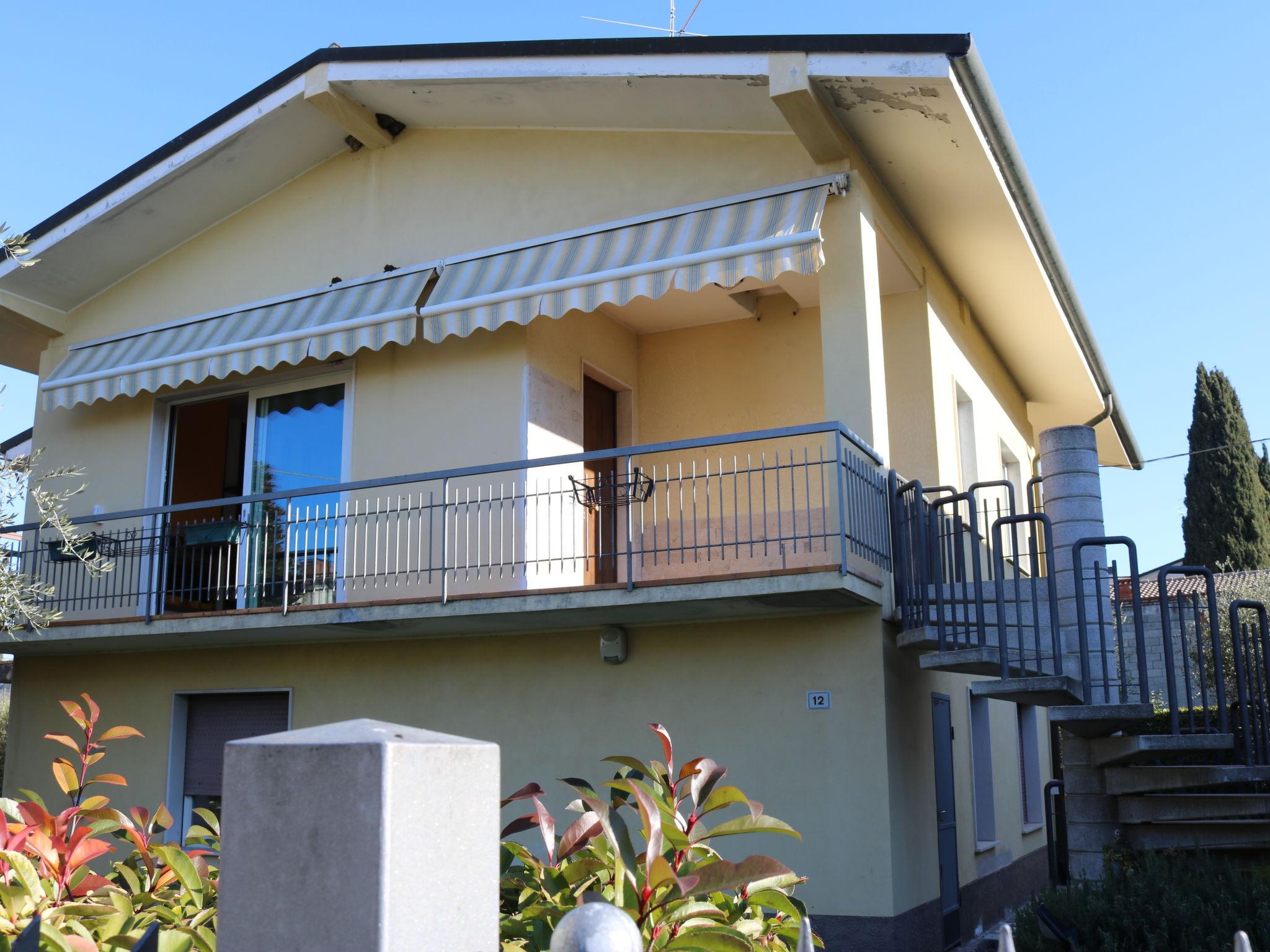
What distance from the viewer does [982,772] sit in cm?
1267

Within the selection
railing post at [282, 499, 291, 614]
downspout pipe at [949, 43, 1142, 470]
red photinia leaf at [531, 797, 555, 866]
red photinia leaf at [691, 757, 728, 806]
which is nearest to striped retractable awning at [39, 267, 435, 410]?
railing post at [282, 499, 291, 614]

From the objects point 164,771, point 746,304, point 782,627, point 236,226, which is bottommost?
point 164,771

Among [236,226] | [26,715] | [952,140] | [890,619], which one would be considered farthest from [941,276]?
[26,715]

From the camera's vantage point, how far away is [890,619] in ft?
30.2

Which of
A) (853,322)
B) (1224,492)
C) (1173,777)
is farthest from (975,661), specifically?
(1224,492)

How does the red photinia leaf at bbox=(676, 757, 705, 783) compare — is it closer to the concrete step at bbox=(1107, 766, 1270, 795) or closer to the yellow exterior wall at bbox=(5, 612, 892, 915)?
the yellow exterior wall at bbox=(5, 612, 892, 915)

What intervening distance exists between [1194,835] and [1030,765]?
23.1ft

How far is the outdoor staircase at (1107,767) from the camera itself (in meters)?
7.96

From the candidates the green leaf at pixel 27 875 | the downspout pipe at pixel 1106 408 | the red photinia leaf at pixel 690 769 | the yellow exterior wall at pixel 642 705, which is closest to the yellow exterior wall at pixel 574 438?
the yellow exterior wall at pixel 642 705

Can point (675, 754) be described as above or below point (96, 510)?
below

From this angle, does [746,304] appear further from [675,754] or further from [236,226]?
[236,226]

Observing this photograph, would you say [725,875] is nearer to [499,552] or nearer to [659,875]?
[659,875]

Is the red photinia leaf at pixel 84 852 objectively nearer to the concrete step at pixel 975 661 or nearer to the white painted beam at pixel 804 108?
the concrete step at pixel 975 661

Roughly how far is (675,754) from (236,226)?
7.73m
